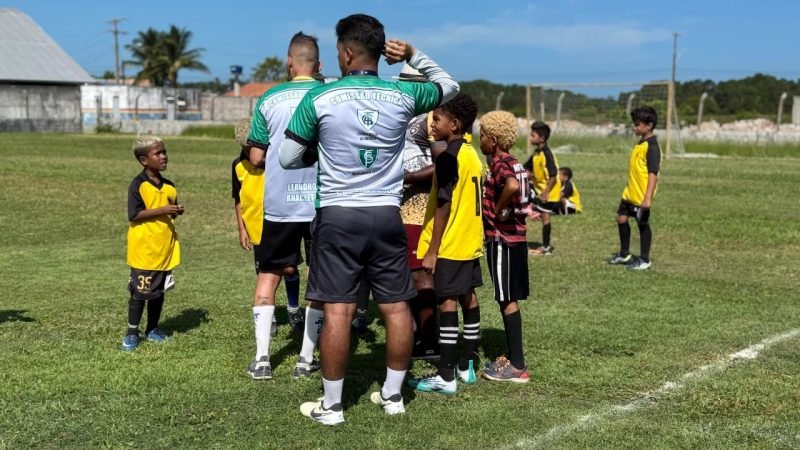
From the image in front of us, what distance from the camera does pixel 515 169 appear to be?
18.8 feet

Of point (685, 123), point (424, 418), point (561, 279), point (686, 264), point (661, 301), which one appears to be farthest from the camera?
point (685, 123)

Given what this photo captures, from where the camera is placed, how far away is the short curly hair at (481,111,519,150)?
18.8 ft

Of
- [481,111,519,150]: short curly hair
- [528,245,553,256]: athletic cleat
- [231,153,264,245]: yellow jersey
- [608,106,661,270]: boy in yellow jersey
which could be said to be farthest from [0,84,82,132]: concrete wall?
[481,111,519,150]: short curly hair

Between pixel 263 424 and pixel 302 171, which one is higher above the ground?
pixel 302 171

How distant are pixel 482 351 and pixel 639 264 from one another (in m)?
4.50

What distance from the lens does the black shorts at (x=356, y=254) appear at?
15.4 ft

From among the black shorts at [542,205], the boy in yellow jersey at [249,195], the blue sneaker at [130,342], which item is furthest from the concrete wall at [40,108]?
the boy in yellow jersey at [249,195]

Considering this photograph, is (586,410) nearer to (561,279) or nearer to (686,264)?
(561,279)

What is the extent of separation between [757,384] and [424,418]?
2350 millimetres

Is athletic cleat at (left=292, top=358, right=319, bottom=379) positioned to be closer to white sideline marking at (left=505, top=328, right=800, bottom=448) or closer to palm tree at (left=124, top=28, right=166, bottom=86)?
white sideline marking at (left=505, top=328, right=800, bottom=448)

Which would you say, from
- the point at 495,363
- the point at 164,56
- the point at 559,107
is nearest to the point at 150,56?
the point at 164,56

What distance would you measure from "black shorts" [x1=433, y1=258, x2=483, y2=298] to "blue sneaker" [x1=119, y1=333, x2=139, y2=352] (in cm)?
248

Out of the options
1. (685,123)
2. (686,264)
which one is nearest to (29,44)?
(685,123)

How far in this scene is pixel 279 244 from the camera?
580cm
